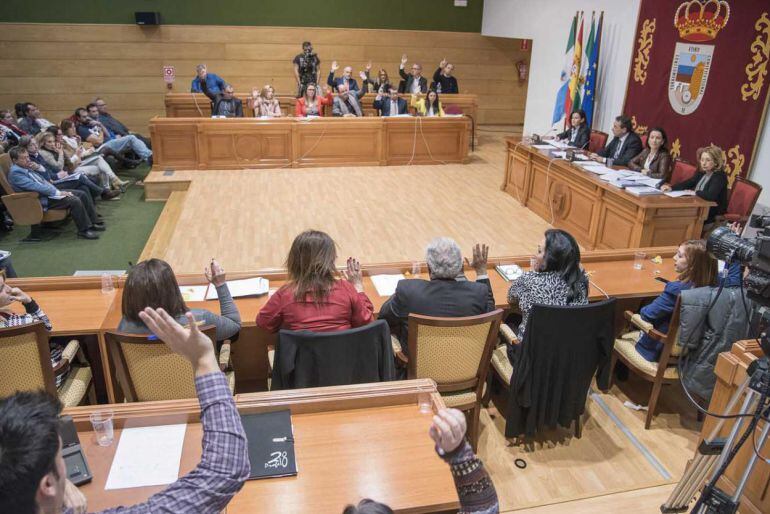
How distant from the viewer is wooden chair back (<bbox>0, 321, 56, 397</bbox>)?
2590mm

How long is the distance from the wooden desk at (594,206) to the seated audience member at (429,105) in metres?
2.26

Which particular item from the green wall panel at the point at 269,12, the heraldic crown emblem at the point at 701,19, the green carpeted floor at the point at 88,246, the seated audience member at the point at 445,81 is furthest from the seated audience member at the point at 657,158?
the green wall panel at the point at 269,12

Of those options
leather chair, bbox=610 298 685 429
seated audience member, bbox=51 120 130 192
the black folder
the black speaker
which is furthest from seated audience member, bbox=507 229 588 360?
the black speaker

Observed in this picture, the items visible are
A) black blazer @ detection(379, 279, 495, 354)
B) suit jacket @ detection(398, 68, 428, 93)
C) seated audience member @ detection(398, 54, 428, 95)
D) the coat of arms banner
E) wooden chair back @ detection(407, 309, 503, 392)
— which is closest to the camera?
wooden chair back @ detection(407, 309, 503, 392)

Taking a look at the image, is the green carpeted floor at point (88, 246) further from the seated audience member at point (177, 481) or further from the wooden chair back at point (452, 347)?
the seated audience member at point (177, 481)

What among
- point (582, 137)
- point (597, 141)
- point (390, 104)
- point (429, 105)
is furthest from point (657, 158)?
point (390, 104)

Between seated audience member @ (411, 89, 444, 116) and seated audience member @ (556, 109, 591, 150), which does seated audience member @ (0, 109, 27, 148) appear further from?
seated audience member @ (556, 109, 591, 150)

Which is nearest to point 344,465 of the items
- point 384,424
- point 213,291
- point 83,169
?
point 384,424

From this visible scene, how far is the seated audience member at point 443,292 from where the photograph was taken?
2938mm

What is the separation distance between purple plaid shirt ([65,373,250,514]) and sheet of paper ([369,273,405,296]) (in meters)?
2.32

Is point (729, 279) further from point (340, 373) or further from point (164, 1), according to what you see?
point (164, 1)

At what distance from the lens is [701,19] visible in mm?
6387

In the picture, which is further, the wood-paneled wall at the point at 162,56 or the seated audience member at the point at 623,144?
the wood-paneled wall at the point at 162,56

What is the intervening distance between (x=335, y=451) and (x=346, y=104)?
848cm
